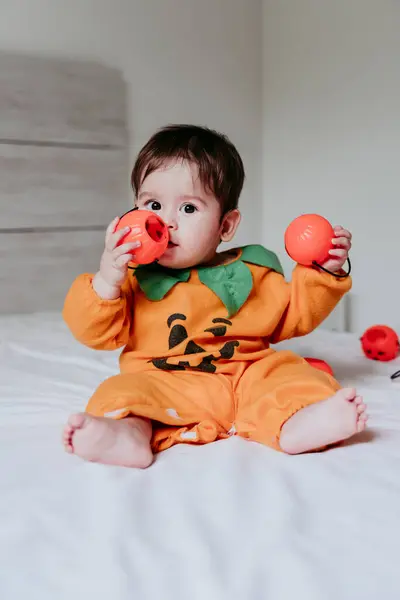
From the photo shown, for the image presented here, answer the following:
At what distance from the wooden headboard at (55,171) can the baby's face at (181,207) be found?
4.15ft

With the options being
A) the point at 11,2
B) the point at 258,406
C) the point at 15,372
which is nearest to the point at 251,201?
the point at 11,2

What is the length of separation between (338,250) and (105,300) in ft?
1.29

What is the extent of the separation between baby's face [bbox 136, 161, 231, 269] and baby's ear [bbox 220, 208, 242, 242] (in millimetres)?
54

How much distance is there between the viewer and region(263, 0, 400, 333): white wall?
7.04 ft

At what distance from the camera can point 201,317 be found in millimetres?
1081

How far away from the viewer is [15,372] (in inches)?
54.2

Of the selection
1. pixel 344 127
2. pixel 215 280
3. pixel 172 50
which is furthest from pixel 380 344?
pixel 172 50

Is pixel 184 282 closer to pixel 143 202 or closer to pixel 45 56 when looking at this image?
pixel 143 202

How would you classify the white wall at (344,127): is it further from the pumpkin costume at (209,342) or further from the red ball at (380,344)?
Answer: the pumpkin costume at (209,342)

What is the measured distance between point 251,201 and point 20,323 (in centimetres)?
124

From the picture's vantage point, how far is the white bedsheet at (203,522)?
60cm

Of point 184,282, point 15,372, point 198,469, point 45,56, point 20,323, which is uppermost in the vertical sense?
point 45,56

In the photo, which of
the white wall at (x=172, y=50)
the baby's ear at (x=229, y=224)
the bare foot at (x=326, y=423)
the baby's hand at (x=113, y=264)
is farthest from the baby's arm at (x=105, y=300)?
the white wall at (x=172, y=50)

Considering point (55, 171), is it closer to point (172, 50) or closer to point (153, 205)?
point (172, 50)
